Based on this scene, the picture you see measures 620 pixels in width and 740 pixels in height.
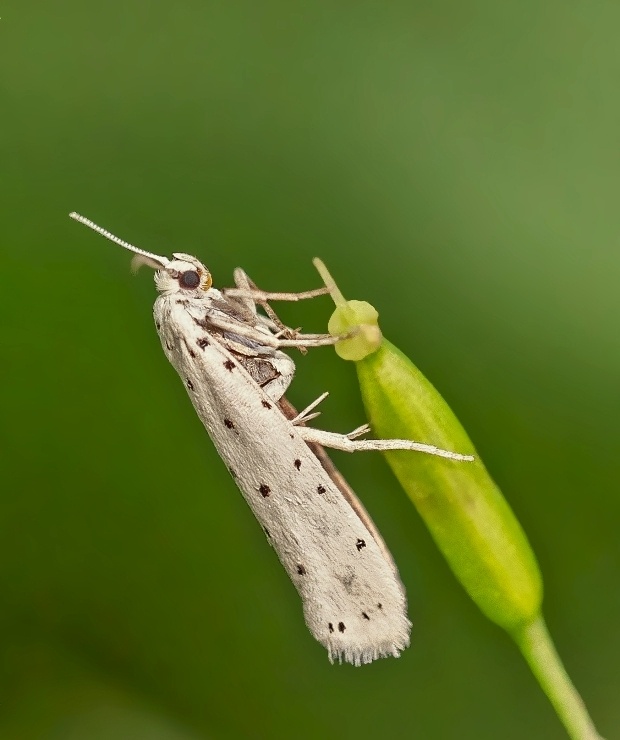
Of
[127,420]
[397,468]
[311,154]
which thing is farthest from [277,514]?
[311,154]

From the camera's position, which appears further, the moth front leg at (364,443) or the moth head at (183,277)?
the moth head at (183,277)

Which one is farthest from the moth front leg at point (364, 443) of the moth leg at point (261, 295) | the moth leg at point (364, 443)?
the moth leg at point (261, 295)

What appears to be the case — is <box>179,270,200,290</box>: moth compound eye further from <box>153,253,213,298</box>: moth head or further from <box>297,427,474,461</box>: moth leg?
<box>297,427,474,461</box>: moth leg

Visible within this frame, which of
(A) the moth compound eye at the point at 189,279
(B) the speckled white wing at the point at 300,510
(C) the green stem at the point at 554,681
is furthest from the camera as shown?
(A) the moth compound eye at the point at 189,279

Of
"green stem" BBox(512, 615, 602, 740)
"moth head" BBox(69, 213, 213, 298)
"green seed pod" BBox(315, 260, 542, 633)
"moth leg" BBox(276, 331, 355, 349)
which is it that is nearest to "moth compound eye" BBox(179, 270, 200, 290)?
"moth head" BBox(69, 213, 213, 298)

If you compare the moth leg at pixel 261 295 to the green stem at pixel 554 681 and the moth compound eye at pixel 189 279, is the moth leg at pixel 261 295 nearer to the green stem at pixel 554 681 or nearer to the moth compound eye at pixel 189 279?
the moth compound eye at pixel 189 279

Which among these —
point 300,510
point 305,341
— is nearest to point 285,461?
point 300,510
